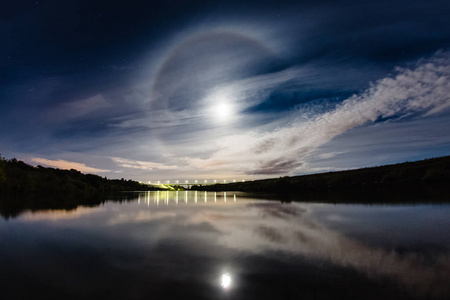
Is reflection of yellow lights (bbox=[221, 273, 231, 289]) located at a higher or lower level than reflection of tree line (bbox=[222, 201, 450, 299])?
higher

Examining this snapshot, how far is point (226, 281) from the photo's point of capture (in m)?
8.66

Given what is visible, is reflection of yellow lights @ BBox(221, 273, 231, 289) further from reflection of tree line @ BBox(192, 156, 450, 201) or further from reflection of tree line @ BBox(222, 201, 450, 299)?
reflection of tree line @ BBox(192, 156, 450, 201)

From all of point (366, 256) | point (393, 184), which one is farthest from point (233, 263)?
point (393, 184)

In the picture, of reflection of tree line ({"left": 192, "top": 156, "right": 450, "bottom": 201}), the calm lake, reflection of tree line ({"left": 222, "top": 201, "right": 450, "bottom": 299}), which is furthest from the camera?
reflection of tree line ({"left": 192, "top": 156, "right": 450, "bottom": 201})

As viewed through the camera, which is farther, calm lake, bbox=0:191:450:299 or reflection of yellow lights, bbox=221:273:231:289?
reflection of yellow lights, bbox=221:273:231:289

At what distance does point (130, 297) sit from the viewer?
7.52m

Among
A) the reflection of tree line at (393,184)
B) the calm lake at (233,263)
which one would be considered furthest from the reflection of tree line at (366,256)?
the reflection of tree line at (393,184)

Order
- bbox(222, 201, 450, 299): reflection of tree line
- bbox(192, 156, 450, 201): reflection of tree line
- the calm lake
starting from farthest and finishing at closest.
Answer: bbox(192, 156, 450, 201): reflection of tree line → bbox(222, 201, 450, 299): reflection of tree line → the calm lake

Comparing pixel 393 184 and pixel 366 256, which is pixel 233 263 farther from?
pixel 393 184

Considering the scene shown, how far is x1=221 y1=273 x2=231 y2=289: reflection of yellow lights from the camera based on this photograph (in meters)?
8.24

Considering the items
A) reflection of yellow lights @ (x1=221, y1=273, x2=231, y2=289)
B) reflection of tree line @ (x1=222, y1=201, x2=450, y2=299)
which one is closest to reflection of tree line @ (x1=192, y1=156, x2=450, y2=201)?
reflection of tree line @ (x1=222, y1=201, x2=450, y2=299)

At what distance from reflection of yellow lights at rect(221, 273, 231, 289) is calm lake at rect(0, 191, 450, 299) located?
0.12 ft

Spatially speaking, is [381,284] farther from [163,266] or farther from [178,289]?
[163,266]

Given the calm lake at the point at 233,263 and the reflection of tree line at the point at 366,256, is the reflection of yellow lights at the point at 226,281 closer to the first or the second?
the calm lake at the point at 233,263
